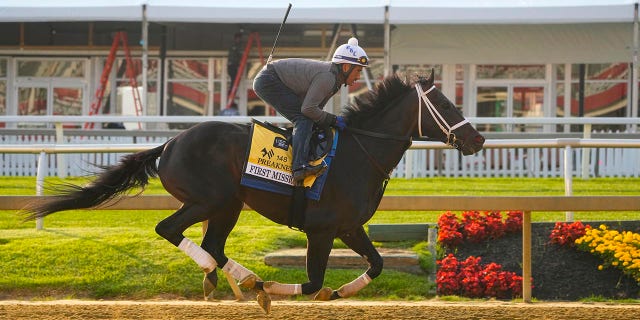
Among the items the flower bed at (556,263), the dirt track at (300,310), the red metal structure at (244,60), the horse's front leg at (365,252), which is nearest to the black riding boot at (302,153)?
the horse's front leg at (365,252)

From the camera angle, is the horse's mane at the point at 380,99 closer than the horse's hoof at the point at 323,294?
No

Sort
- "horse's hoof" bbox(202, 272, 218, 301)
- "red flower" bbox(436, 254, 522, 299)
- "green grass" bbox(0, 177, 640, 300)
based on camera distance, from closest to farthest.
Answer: "horse's hoof" bbox(202, 272, 218, 301)
"green grass" bbox(0, 177, 640, 300)
"red flower" bbox(436, 254, 522, 299)

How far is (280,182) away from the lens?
661 cm

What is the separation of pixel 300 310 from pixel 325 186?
131 centimetres

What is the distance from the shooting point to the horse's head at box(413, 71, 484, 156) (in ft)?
22.1

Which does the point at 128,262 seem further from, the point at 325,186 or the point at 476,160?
the point at 476,160

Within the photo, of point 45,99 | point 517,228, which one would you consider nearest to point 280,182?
point 517,228

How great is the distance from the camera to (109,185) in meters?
6.91

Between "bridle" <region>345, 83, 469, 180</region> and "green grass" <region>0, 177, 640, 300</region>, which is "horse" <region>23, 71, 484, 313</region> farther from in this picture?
"green grass" <region>0, 177, 640, 300</region>

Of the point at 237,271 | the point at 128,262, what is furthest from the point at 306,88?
the point at 128,262

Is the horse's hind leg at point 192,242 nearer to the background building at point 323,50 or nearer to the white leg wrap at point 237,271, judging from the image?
the white leg wrap at point 237,271

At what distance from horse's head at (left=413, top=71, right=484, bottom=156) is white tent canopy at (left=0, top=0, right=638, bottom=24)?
10.6 meters

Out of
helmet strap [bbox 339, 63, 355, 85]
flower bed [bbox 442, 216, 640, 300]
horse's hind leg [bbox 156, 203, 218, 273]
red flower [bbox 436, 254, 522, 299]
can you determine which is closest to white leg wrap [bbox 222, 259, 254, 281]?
horse's hind leg [bbox 156, 203, 218, 273]

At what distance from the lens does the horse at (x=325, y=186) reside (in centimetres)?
653
